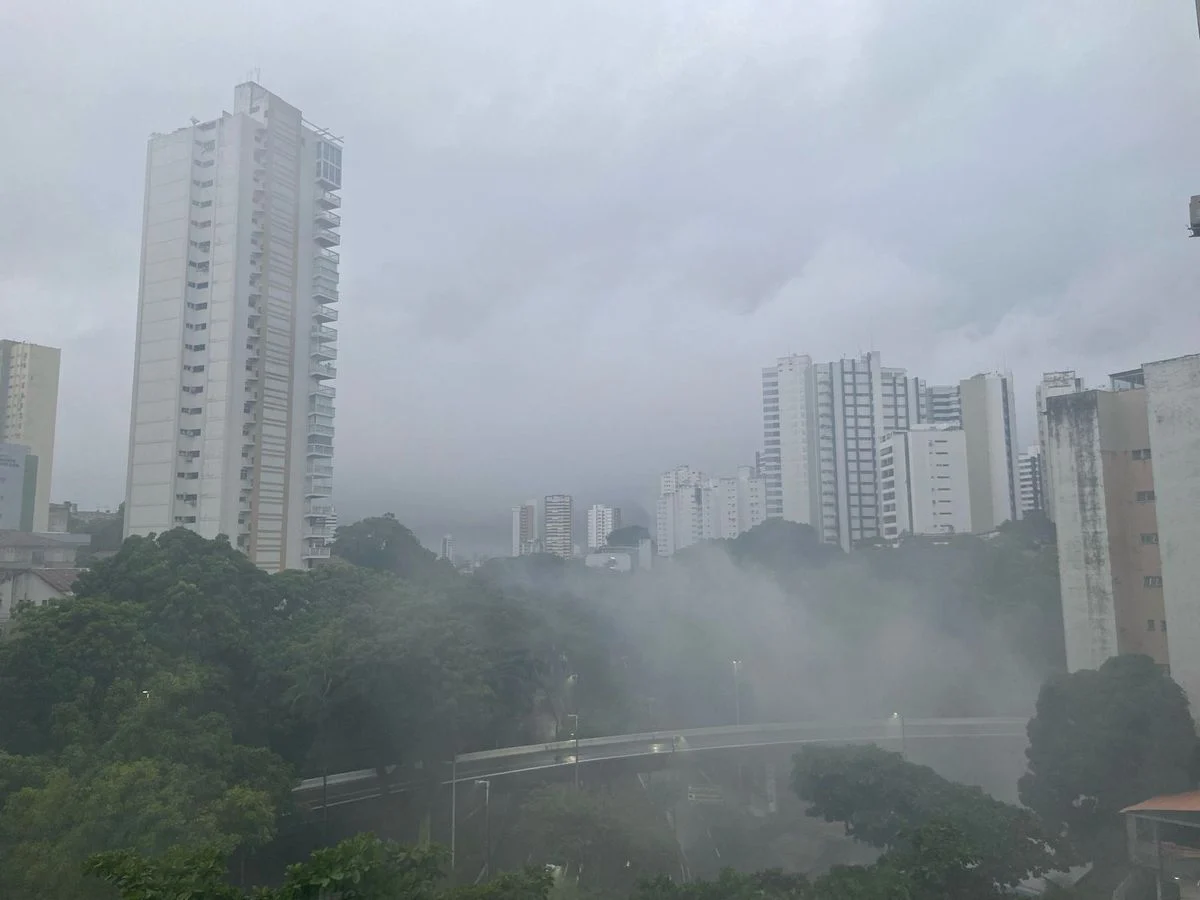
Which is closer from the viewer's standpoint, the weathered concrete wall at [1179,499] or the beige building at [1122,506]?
the weathered concrete wall at [1179,499]

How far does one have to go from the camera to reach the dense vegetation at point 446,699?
12.2m

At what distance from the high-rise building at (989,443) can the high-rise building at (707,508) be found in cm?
1806

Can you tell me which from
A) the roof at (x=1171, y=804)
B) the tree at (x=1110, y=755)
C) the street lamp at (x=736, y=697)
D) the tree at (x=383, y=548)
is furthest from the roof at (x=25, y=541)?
the roof at (x=1171, y=804)

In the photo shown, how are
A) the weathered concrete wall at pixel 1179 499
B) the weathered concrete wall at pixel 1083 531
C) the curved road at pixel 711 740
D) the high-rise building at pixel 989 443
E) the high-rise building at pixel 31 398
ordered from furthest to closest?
the high-rise building at pixel 989 443
the high-rise building at pixel 31 398
the curved road at pixel 711 740
the weathered concrete wall at pixel 1083 531
the weathered concrete wall at pixel 1179 499

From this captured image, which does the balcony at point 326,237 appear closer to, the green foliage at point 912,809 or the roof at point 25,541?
the roof at point 25,541

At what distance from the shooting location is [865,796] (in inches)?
739

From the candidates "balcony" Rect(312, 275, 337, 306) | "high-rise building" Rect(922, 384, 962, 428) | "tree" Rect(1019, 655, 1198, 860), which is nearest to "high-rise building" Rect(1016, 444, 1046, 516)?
"high-rise building" Rect(922, 384, 962, 428)

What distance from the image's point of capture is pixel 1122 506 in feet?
73.8

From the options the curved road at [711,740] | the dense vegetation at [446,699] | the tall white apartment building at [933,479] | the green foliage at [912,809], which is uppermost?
the tall white apartment building at [933,479]

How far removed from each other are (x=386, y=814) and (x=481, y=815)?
2.57 meters

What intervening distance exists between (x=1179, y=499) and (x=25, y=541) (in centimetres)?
3846

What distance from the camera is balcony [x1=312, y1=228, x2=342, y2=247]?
126 ft

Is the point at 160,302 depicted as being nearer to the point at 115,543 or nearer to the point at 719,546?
the point at 115,543

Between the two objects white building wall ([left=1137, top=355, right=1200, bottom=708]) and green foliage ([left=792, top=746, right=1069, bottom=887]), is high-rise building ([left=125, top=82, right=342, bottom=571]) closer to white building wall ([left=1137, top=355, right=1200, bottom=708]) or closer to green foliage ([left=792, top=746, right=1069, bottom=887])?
green foliage ([left=792, top=746, right=1069, bottom=887])
